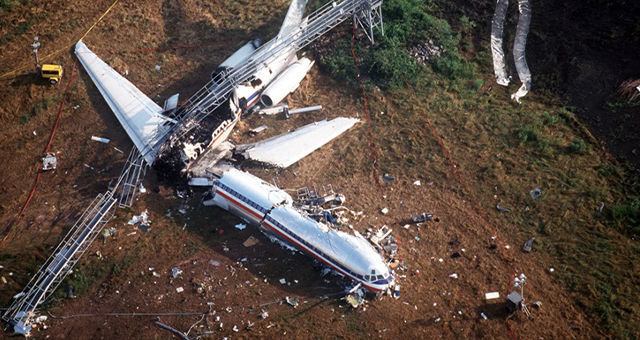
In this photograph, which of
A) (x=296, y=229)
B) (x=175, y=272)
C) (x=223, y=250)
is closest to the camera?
(x=296, y=229)

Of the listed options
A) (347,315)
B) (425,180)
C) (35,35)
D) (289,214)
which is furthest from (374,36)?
(35,35)

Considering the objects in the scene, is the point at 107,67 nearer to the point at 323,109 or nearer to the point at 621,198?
the point at 323,109

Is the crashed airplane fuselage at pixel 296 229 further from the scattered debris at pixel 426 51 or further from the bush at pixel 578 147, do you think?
the scattered debris at pixel 426 51

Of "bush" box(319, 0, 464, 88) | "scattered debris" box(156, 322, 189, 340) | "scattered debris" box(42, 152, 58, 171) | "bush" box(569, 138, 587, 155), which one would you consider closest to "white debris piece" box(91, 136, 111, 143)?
"scattered debris" box(42, 152, 58, 171)

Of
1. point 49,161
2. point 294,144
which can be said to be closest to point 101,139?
point 49,161

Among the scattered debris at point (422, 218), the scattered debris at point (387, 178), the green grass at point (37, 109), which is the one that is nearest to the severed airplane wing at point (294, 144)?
the scattered debris at point (387, 178)

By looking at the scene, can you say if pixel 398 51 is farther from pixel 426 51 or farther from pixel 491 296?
pixel 491 296
